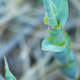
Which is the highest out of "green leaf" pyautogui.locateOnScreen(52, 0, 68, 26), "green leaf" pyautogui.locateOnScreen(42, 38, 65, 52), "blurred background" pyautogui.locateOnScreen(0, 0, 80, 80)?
"green leaf" pyautogui.locateOnScreen(52, 0, 68, 26)

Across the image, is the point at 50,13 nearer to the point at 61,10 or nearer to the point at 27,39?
the point at 61,10

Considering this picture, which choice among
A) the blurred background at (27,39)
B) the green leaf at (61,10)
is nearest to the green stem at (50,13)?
the green leaf at (61,10)

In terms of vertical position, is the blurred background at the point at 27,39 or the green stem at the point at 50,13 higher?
the green stem at the point at 50,13

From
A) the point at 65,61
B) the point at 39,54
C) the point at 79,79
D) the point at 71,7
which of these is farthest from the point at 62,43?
the point at 71,7

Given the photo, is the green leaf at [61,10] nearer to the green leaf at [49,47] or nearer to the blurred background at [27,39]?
the green leaf at [49,47]

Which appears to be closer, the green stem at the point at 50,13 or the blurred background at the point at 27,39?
the green stem at the point at 50,13

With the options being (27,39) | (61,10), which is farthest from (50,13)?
(27,39)

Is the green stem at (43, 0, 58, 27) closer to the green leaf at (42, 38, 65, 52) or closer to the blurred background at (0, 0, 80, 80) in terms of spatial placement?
the green leaf at (42, 38, 65, 52)

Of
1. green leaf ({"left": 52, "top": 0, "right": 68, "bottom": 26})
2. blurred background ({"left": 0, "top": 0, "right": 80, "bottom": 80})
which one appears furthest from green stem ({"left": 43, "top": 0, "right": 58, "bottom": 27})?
blurred background ({"left": 0, "top": 0, "right": 80, "bottom": 80})
